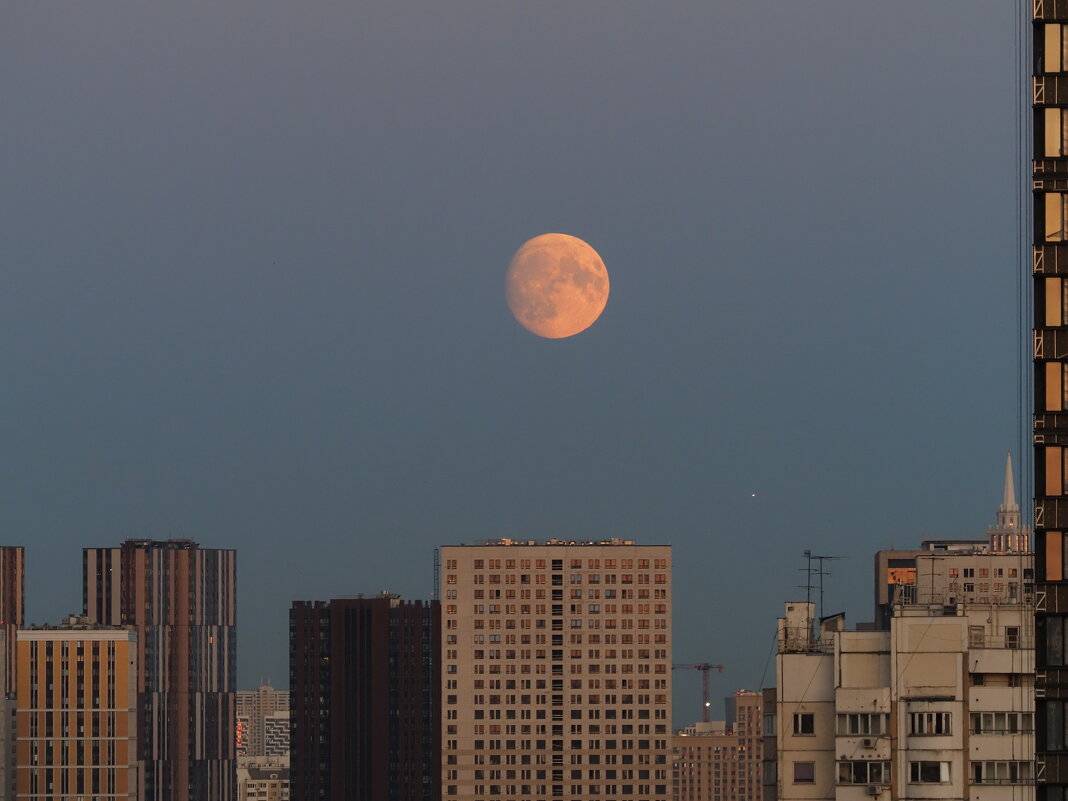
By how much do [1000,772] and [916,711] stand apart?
3.66m

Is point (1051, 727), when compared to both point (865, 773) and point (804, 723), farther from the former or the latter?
point (804, 723)

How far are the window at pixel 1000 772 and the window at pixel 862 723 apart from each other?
3.61 metres

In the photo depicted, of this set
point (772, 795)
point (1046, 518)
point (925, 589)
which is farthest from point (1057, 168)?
point (925, 589)

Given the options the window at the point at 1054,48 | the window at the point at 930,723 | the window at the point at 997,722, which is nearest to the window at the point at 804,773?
the window at the point at 930,723

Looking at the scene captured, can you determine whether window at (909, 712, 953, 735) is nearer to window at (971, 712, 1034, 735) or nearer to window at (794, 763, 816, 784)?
window at (971, 712, 1034, 735)

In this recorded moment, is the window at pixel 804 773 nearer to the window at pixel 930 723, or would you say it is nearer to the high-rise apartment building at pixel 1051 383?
the window at pixel 930 723

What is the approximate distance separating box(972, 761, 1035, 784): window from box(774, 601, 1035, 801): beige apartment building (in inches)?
1.4

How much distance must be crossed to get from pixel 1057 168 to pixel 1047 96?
7.00ft

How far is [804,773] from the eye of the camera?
86562mm

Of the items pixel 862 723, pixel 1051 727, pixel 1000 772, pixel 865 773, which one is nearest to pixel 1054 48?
pixel 1051 727

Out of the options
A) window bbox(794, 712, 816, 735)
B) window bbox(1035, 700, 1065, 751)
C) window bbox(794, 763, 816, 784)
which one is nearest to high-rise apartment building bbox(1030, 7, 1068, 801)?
window bbox(1035, 700, 1065, 751)

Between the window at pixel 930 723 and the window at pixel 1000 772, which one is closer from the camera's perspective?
the window at pixel 1000 772

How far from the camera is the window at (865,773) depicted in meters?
83.3

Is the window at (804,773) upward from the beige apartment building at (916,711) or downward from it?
downward
